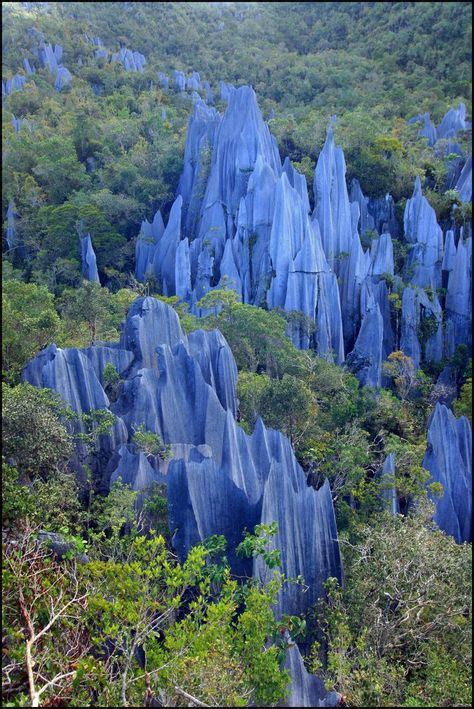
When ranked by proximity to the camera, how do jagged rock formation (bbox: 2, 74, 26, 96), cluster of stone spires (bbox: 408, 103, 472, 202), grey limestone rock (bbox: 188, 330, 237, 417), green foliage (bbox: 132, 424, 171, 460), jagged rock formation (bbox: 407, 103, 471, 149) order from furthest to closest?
jagged rock formation (bbox: 2, 74, 26, 96) → jagged rock formation (bbox: 407, 103, 471, 149) → cluster of stone spires (bbox: 408, 103, 472, 202) → grey limestone rock (bbox: 188, 330, 237, 417) → green foliage (bbox: 132, 424, 171, 460)

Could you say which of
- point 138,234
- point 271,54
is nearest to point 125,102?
point 271,54

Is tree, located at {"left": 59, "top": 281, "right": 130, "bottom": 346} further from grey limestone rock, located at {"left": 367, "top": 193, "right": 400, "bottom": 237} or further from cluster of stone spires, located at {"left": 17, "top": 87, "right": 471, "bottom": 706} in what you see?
grey limestone rock, located at {"left": 367, "top": 193, "right": 400, "bottom": 237}

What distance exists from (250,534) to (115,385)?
5259 millimetres

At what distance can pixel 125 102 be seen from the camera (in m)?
36.3

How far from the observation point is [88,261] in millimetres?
23625

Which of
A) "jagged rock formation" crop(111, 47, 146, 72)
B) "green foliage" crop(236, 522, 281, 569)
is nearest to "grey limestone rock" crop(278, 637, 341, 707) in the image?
"green foliage" crop(236, 522, 281, 569)

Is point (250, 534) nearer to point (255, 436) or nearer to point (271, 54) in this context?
point (255, 436)

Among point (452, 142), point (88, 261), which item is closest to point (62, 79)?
point (88, 261)

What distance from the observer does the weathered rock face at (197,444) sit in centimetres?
932

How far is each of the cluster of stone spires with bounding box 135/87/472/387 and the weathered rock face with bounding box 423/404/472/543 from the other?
6382 millimetres

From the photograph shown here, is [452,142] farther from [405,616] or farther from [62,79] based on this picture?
[405,616]

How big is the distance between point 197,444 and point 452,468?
564cm

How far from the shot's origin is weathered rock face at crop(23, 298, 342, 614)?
30.6 ft

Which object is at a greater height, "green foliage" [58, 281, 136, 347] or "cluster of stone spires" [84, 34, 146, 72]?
"cluster of stone spires" [84, 34, 146, 72]
